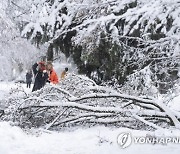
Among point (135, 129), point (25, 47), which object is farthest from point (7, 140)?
Result: point (25, 47)

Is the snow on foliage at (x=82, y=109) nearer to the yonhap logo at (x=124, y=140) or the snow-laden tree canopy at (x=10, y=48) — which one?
the yonhap logo at (x=124, y=140)

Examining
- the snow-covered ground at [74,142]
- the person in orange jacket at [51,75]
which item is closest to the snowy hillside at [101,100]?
the snow-covered ground at [74,142]

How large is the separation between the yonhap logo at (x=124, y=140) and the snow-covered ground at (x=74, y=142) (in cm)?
7

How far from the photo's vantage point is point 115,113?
23.7ft

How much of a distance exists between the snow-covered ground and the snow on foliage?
0.95ft

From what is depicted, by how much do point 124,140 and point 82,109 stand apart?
124 cm

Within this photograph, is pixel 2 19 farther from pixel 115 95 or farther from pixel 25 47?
pixel 115 95

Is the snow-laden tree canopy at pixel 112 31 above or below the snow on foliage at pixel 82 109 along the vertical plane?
above

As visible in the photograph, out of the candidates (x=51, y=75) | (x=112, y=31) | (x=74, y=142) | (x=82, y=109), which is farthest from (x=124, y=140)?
(x=51, y=75)

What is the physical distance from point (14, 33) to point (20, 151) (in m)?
7.08

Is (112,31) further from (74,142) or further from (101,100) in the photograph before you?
(74,142)

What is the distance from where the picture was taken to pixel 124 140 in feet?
20.9

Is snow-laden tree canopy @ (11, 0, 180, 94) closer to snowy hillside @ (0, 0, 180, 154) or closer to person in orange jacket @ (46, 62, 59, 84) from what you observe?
snowy hillside @ (0, 0, 180, 154)

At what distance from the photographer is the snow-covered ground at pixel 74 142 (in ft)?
19.2
